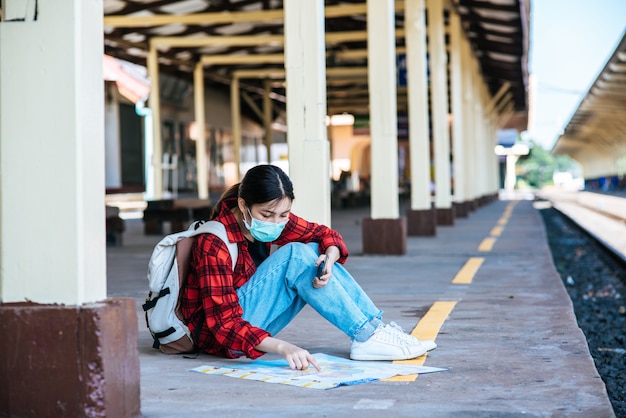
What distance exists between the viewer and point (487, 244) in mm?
12211

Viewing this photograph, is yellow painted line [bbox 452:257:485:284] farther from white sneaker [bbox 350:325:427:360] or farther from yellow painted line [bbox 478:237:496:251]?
white sneaker [bbox 350:325:427:360]

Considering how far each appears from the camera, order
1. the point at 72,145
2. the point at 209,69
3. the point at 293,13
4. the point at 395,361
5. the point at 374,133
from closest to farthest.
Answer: the point at 72,145 → the point at 395,361 → the point at 293,13 → the point at 374,133 → the point at 209,69

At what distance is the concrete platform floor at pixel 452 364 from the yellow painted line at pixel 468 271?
0.02m

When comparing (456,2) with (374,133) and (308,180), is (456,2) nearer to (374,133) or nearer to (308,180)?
(374,133)

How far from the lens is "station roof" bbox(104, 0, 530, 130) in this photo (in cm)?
1788

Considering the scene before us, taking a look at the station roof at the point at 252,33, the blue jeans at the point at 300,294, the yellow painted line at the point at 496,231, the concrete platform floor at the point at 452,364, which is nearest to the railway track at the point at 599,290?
the concrete platform floor at the point at 452,364

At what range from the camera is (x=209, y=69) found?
25.1 meters

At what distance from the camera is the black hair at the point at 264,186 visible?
13.1ft

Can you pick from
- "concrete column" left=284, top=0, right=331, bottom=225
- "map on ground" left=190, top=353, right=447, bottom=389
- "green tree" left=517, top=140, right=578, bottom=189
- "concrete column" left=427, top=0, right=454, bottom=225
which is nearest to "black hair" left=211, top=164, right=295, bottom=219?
"map on ground" left=190, top=353, right=447, bottom=389

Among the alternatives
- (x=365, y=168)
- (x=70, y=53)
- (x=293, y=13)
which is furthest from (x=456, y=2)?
(x=365, y=168)

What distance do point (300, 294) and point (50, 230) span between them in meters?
1.43

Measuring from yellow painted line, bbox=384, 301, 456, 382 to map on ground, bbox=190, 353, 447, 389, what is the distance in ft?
0.22

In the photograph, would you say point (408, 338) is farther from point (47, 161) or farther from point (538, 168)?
point (538, 168)

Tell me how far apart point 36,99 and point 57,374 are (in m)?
0.84
